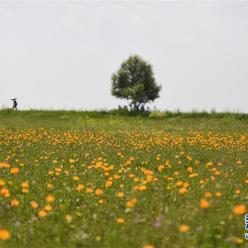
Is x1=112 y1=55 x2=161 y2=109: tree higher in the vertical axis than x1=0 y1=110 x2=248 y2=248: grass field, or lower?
higher

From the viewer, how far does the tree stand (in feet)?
207

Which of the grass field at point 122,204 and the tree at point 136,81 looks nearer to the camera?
the grass field at point 122,204

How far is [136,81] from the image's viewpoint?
64000mm

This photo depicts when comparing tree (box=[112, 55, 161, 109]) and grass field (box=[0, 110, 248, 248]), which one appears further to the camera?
tree (box=[112, 55, 161, 109])

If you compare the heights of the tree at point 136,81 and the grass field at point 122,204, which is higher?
the tree at point 136,81

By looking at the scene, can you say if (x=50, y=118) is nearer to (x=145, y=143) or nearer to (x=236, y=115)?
(x=236, y=115)

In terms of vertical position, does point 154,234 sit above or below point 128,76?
below

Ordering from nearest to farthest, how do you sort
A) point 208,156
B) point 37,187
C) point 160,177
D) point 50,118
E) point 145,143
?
point 37,187, point 160,177, point 208,156, point 145,143, point 50,118

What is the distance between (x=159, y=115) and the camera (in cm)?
3878

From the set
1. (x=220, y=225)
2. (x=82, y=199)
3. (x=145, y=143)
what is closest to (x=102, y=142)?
(x=145, y=143)

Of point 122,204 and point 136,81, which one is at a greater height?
point 136,81

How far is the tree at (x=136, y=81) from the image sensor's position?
6319 cm

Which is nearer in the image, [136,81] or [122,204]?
[122,204]

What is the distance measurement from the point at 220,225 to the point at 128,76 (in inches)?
2276
